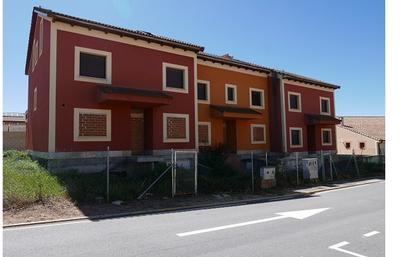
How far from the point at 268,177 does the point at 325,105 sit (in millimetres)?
17470

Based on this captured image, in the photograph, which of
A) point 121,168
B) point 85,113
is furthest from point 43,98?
point 121,168

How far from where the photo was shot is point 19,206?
9875 millimetres

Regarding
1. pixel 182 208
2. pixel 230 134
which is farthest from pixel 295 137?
pixel 182 208

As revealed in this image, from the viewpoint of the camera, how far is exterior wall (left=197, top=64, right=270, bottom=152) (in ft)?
72.6

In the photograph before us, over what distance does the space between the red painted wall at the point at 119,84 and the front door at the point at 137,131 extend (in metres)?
0.34

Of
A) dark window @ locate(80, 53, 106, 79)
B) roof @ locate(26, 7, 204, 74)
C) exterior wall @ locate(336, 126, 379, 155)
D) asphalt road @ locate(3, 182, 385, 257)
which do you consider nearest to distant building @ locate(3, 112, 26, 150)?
roof @ locate(26, 7, 204, 74)

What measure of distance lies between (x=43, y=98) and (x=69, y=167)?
399 cm

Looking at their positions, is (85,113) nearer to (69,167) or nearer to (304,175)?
(69,167)

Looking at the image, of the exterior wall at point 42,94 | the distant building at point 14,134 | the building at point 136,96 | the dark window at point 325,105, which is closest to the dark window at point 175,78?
the building at point 136,96

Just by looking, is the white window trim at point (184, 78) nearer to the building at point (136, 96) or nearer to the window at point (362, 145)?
the building at point (136, 96)

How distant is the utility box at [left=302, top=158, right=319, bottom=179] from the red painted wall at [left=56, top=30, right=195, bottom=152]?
21.2 feet

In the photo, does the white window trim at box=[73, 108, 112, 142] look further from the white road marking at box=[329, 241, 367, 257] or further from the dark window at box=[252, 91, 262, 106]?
the white road marking at box=[329, 241, 367, 257]

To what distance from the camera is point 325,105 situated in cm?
3091
